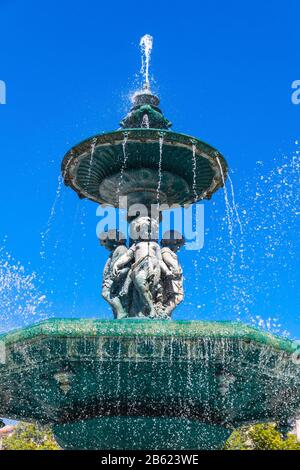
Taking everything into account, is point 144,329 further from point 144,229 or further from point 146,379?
point 144,229

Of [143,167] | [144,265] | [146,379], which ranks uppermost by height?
[143,167]

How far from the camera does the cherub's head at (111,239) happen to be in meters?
10.0

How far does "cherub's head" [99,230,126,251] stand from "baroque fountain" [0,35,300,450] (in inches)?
0.6

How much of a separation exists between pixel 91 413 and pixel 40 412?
1.13 m

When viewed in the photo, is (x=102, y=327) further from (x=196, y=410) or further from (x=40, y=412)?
(x=40, y=412)

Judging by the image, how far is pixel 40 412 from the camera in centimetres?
913

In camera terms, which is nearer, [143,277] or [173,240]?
[143,277]

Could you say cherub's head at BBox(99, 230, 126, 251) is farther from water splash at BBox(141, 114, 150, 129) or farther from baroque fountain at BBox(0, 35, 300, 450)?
water splash at BBox(141, 114, 150, 129)

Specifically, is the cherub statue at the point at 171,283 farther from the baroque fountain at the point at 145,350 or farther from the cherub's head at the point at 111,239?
the cherub's head at the point at 111,239

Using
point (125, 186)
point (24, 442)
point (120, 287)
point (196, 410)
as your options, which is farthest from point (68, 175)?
point (24, 442)

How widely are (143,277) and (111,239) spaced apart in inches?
42.4

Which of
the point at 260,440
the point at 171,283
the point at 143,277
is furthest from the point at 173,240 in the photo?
the point at 260,440

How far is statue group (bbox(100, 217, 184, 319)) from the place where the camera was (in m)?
9.26

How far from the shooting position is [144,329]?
696 cm
